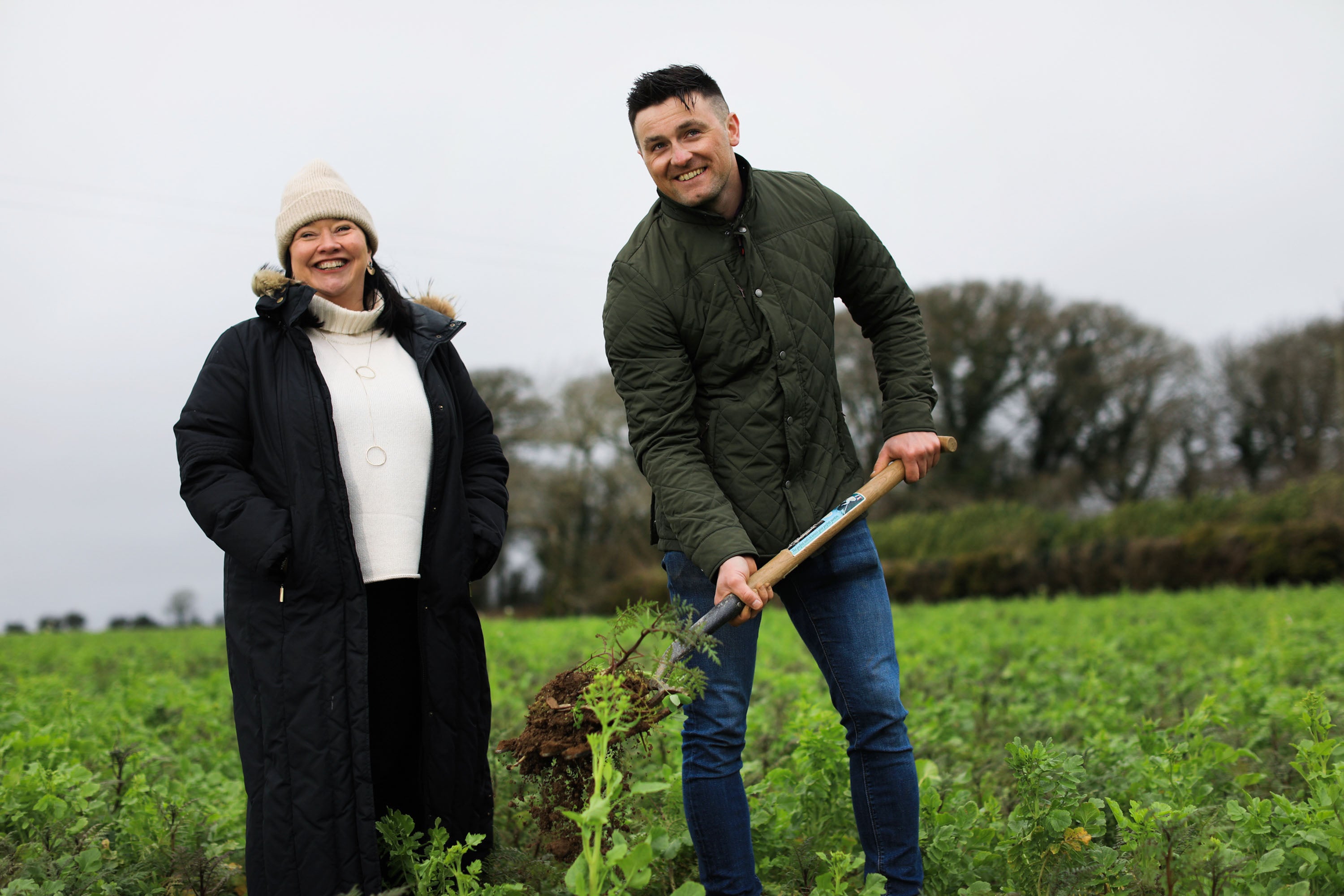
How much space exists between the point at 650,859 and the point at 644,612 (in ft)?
1.94

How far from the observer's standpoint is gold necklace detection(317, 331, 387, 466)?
274 centimetres

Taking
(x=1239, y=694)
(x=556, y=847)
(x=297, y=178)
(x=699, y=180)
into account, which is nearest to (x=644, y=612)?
(x=556, y=847)

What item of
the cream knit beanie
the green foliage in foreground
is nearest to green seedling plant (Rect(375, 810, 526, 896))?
the cream knit beanie

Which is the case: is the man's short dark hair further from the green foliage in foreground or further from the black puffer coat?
the green foliage in foreground

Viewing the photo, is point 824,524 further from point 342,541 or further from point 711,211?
point 342,541

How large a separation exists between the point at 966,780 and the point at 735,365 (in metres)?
1.95

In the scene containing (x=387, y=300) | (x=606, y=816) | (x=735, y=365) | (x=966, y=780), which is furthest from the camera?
(x=966, y=780)

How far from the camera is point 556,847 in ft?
7.38

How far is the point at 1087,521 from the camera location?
22203 mm

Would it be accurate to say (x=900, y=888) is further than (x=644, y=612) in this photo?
Yes

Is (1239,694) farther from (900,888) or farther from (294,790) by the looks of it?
(294,790)

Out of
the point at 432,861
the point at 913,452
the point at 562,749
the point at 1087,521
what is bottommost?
the point at 432,861

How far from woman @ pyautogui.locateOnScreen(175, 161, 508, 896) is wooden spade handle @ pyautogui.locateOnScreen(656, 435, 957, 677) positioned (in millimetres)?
741

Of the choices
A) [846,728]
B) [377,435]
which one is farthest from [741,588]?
[377,435]
